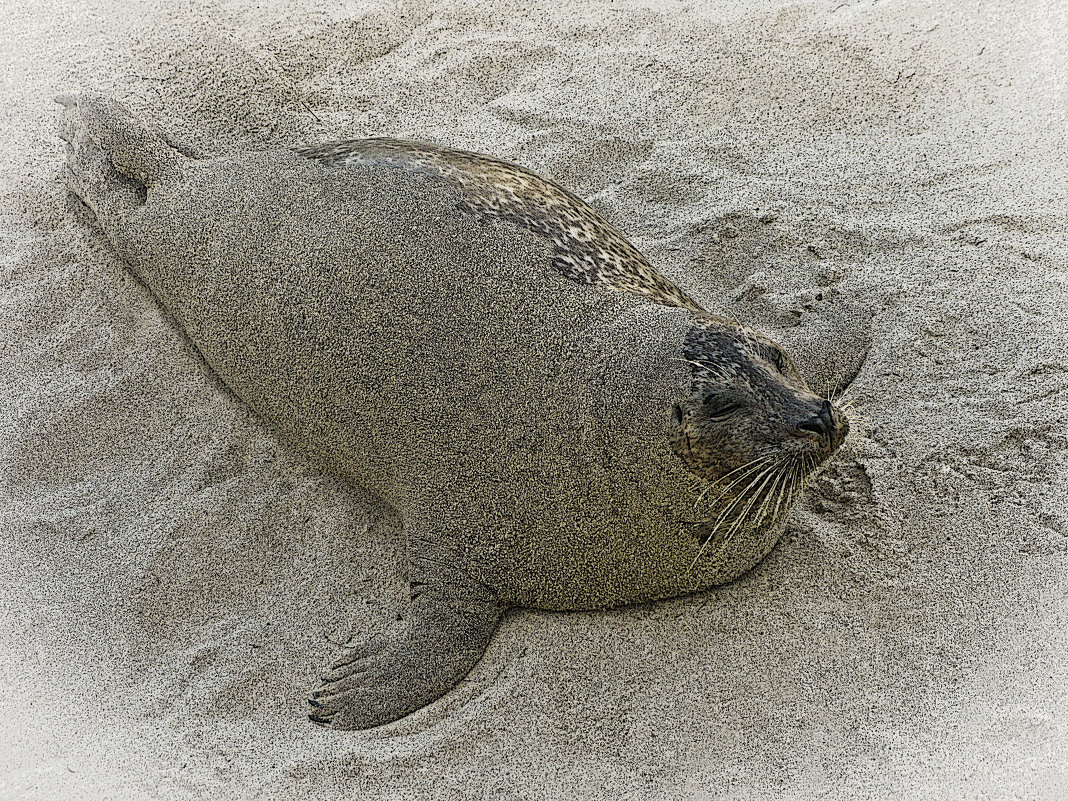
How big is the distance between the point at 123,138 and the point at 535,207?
1.87 metres

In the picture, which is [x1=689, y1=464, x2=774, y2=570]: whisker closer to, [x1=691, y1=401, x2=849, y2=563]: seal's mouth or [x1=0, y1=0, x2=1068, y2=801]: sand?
[x1=691, y1=401, x2=849, y2=563]: seal's mouth

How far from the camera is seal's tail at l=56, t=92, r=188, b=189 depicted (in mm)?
4230

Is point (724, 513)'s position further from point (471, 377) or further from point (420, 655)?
point (420, 655)

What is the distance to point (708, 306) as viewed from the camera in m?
4.25

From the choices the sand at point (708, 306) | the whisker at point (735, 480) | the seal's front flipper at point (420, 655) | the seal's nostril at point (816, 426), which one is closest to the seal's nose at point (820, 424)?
the seal's nostril at point (816, 426)

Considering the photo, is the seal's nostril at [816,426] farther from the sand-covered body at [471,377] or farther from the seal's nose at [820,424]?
the sand-covered body at [471,377]

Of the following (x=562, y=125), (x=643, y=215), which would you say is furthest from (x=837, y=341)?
(x=562, y=125)

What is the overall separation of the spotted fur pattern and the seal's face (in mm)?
482

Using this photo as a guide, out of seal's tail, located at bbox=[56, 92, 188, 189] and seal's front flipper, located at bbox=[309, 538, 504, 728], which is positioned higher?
seal's tail, located at bbox=[56, 92, 188, 189]

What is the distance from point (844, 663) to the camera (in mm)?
3230

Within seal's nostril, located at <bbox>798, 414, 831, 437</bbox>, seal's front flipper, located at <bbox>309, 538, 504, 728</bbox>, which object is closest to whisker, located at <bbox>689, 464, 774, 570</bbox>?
seal's nostril, located at <bbox>798, 414, 831, 437</bbox>

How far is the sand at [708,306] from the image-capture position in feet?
10.2

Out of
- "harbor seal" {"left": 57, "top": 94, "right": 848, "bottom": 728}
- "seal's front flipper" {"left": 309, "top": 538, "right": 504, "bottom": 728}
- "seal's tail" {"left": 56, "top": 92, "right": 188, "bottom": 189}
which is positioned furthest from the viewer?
"seal's tail" {"left": 56, "top": 92, "right": 188, "bottom": 189}

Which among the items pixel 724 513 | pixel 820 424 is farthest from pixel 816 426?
pixel 724 513
